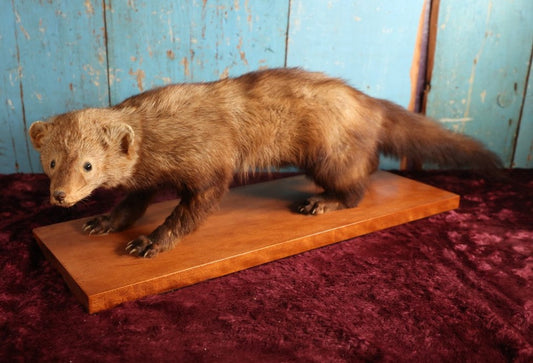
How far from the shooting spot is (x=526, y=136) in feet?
9.16

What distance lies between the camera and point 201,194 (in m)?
1.60

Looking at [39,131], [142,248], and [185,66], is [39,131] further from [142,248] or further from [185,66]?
[185,66]

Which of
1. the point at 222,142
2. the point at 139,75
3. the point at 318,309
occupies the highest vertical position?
the point at 139,75

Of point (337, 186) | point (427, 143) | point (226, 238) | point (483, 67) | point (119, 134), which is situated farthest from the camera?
point (483, 67)

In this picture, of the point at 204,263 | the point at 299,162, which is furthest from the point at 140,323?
the point at 299,162

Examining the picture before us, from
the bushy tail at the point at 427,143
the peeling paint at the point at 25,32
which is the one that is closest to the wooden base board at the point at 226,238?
the bushy tail at the point at 427,143

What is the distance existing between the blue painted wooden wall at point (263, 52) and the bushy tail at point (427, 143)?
1.93ft

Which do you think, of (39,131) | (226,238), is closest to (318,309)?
(226,238)

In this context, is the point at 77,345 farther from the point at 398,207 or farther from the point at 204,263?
the point at 398,207

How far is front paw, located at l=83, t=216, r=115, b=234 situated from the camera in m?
1.71

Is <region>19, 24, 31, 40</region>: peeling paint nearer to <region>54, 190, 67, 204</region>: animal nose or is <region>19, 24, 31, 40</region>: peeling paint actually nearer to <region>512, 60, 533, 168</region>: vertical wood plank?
<region>54, 190, 67, 204</region>: animal nose

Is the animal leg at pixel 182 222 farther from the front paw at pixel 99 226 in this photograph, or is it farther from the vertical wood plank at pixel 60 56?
the vertical wood plank at pixel 60 56

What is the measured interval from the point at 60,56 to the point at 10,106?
1.11 feet

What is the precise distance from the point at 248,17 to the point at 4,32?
1.07 metres
